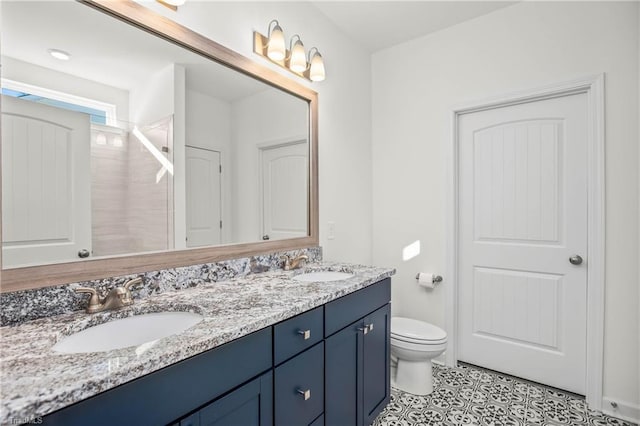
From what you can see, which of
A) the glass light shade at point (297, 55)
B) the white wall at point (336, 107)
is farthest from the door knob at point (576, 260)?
the glass light shade at point (297, 55)

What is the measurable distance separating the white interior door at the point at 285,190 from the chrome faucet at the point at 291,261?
0.44 ft

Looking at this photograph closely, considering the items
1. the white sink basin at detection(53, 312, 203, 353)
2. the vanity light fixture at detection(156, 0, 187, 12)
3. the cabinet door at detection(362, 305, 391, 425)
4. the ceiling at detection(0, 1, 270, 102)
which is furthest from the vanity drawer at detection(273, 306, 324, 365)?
the vanity light fixture at detection(156, 0, 187, 12)

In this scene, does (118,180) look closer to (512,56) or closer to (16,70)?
(16,70)

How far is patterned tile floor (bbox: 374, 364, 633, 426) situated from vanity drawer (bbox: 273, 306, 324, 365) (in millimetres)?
969

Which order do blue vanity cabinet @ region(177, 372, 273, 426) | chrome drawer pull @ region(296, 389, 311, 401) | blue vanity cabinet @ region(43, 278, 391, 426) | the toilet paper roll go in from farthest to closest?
1. the toilet paper roll
2. chrome drawer pull @ region(296, 389, 311, 401)
3. blue vanity cabinet @ region(177, 372, 273, 426)
4. blue vanity cabinet @ region(43, 278, 391, 426)

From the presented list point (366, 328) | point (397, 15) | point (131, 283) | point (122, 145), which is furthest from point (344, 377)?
point (397, 15)

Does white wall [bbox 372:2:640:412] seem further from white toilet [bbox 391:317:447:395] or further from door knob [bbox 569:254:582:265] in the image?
white toilet [bbox 391:317:447:395]

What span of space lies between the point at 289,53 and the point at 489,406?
2469 millimetres

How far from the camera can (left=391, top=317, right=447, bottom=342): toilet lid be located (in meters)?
2.09

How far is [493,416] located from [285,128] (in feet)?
6.91

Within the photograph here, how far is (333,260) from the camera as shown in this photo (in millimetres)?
2404

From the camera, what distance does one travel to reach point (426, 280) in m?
2.54

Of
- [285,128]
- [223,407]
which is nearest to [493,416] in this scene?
[223,407]

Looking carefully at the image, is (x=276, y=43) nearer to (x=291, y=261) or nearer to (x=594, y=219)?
(x=291, y=261)
